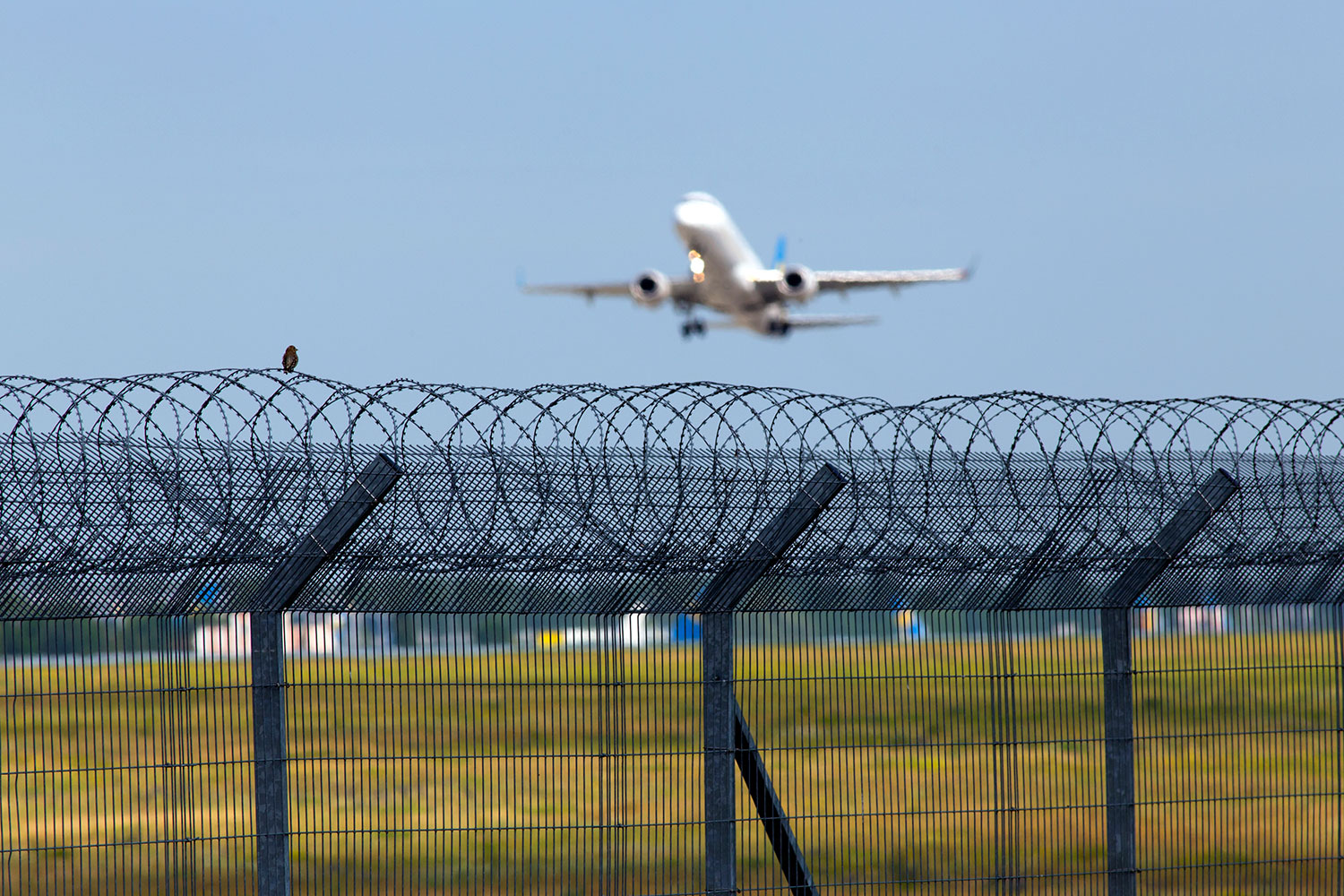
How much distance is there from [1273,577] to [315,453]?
511cm

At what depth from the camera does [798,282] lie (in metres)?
53.0

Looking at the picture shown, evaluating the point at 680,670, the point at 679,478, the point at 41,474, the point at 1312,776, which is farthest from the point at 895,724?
the point at 41,474

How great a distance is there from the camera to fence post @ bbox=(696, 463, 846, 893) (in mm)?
7059

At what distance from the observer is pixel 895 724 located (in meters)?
7.93

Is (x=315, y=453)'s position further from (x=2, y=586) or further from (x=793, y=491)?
(x=793, y=491)

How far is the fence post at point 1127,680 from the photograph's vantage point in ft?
25.7

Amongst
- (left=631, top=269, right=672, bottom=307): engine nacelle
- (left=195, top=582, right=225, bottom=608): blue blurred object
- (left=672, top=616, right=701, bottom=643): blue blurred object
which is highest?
(left=631, top=269, right=672, bottom=307): engine nacelle

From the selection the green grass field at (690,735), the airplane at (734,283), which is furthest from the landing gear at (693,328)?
the green grass field at (690,735)

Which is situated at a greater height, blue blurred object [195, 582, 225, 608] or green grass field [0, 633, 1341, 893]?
blue blurred object [195, 582, 225, 608]

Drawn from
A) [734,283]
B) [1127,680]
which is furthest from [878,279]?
[1127,680]

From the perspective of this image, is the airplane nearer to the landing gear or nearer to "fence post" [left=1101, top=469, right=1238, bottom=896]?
the landing gear

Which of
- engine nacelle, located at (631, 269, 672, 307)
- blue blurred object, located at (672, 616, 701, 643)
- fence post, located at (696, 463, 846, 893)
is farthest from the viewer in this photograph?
engine nacelle, located at (631, 269, 672, 307)

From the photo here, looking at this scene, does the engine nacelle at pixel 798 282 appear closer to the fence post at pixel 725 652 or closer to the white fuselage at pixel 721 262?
the white fuselage at pixel 721 262

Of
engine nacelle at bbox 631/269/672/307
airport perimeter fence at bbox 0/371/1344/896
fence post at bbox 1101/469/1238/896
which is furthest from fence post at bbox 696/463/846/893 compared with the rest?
engine nacelle at bbox 631/269/672/307
